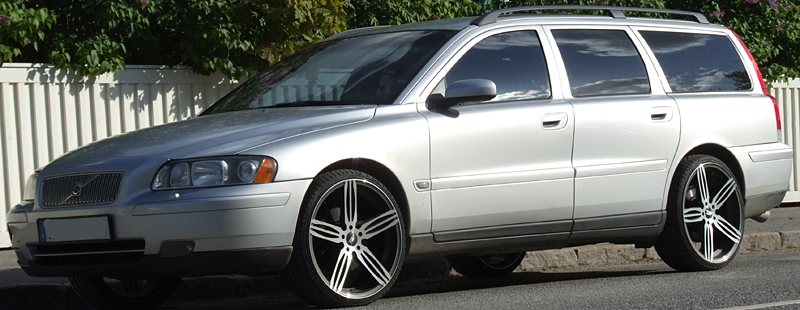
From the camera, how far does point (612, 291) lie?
5.82 metres

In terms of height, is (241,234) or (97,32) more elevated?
(97,32)

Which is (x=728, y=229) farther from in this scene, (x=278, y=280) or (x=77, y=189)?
(x=77, y=189)

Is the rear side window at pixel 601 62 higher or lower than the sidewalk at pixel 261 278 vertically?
higher

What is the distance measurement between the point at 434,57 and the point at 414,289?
174cm

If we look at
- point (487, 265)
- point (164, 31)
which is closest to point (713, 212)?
point (487, 265)

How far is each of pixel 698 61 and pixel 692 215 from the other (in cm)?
110

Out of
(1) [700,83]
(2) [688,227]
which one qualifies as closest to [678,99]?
(1) [700,83]

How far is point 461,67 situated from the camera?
578cm

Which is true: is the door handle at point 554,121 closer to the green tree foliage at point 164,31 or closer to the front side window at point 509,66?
the front side window at point 509,66

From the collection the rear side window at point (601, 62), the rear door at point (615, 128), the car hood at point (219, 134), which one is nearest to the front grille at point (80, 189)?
the car hood at point (219, 134)

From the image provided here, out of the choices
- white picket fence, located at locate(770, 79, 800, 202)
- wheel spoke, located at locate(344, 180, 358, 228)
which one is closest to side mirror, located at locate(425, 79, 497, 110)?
wheel spoke, located at locate(344, 180, 358, 228)

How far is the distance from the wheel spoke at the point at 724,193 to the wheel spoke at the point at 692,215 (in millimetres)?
163

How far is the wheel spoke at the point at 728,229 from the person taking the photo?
688 cm

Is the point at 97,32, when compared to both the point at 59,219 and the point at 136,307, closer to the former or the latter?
the point at 136,307
